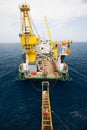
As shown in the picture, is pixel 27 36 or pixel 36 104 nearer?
pixel 36 104

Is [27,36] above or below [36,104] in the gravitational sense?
above

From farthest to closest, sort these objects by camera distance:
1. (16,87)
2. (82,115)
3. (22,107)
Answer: (16,87), (22,107), (82,115)

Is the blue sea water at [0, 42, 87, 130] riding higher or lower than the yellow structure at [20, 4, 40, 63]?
lower

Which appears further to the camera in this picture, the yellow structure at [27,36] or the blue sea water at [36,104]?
the yellow structure at [27,36]

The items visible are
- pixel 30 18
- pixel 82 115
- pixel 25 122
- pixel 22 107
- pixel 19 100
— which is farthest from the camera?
pixel 30 18

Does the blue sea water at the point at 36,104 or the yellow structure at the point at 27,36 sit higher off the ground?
the yellow structure at the point at 27,36

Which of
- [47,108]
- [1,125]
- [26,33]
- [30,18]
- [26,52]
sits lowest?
[1,125]

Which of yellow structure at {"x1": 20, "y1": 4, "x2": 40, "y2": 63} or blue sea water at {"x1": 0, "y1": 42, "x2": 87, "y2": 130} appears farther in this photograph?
yellow structure at {"x1": 20, "y1": 4, "x2": 40, "y2": 63}

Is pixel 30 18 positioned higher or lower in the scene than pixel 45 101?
higher

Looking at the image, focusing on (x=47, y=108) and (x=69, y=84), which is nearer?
(x=47, y=108)

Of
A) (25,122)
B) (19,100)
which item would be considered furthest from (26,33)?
(25,122)

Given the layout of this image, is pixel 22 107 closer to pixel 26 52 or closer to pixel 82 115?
pixel 82 115
